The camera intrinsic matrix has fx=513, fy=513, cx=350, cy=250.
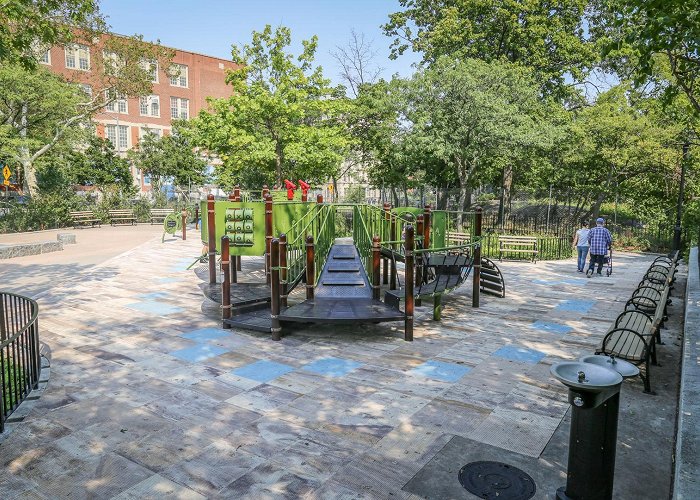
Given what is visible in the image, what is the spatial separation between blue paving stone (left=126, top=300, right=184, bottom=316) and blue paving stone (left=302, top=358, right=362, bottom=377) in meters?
4.22

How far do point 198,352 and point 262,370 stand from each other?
1329mm

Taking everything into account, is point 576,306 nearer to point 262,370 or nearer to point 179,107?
point 262,370

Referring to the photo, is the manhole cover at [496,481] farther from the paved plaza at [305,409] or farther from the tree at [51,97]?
the tree at [51,97]

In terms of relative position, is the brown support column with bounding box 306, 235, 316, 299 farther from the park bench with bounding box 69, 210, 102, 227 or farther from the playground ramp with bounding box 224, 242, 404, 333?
the park bench with bounding box 69, 210, 102, 227

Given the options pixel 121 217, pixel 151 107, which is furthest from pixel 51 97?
pixel 151 107

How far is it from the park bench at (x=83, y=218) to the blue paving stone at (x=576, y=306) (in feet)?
87.9

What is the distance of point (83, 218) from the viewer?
2939 centimetres

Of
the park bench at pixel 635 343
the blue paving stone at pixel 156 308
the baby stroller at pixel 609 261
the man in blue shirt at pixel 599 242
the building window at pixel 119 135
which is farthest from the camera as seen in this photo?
the building window at pixel 119 135

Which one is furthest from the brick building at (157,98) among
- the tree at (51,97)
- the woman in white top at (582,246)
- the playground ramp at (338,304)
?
the playground ramp at (338,304)

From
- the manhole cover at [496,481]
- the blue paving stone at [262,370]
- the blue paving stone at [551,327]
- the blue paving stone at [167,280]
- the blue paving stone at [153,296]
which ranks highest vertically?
the blue paving stone at [167,280]

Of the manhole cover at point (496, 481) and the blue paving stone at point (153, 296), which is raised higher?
the blue paving stone at point (153, 296)

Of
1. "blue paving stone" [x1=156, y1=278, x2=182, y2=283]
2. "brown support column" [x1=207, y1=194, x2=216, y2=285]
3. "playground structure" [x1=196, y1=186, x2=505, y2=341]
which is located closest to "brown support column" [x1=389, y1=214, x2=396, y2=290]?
"playground structure" [x1=196, y1=186, x2=505, y2=341]

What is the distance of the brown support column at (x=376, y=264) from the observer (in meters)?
8.78

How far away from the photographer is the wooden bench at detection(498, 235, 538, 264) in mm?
17422
